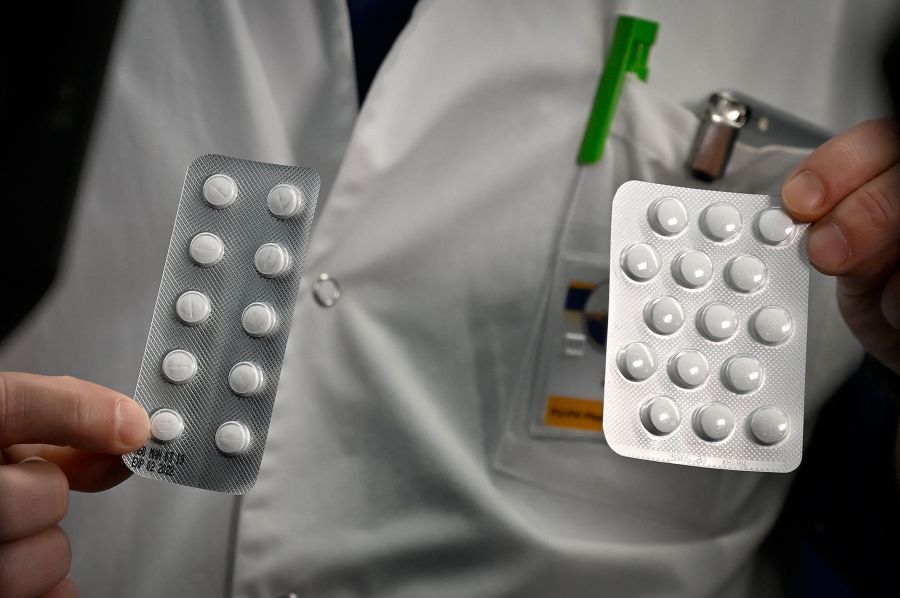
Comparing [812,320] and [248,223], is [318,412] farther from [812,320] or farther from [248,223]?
[812,320]

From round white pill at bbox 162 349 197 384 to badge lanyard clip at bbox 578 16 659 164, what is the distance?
0.91 feet

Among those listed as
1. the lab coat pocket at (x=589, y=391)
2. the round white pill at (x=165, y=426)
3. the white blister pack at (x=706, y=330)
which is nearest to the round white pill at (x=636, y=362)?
the white blister pack at (x=706, y=330)

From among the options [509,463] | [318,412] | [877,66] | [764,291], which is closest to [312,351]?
[318,412]

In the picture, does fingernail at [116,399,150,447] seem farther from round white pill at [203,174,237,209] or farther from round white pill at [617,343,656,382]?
round white pill at [617,343,656,382]

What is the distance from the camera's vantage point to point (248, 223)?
0.32 m

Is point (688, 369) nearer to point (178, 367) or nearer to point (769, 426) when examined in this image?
point (769, 426)

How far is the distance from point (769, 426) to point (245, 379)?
24 cm

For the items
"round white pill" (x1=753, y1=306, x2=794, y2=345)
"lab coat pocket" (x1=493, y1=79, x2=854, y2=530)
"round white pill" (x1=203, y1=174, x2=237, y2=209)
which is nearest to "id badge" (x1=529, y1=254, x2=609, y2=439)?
"lab coat pocket" (x1=493, y1=79, x2=854, y2=530)

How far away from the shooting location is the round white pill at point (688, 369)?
32cm

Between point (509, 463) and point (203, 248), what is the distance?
24cm

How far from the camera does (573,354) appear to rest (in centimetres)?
42

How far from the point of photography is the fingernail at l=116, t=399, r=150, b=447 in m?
0.29

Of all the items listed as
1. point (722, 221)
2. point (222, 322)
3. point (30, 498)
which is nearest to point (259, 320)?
point (222, 322)

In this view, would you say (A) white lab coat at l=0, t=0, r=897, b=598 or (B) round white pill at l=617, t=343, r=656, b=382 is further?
(A) white lab coat at l=0, t=0, r=897, b=598
